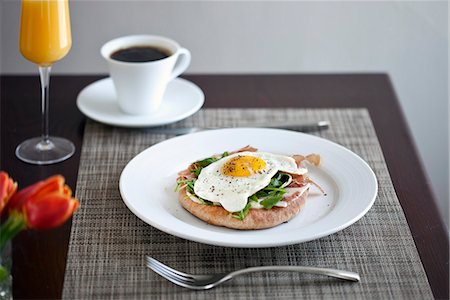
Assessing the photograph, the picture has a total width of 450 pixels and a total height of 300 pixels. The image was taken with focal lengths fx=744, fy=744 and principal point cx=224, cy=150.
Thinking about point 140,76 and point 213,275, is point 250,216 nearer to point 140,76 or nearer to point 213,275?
point 213,275

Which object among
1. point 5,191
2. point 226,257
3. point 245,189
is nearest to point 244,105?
point 245,189

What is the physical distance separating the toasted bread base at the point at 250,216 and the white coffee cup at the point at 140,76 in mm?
548

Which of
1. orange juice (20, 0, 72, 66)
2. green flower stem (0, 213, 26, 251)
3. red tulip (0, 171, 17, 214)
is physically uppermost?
red tulip (0, 171, 17, 214)

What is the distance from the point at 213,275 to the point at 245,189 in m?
0.21

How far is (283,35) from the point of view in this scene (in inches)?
118

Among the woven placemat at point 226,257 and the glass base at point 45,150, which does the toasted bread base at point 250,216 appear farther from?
the glass base at point 45,150

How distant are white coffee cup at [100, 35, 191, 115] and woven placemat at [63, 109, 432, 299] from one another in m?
0.29

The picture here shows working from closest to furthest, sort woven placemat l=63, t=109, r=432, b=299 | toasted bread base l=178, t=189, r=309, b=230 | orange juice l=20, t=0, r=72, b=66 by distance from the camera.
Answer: woven placemat l=63, t=109, r=432, b=299, toasted bread base l=178, t=189, r=309, b=230, orange juice l=20, t=0, r=72, b=66

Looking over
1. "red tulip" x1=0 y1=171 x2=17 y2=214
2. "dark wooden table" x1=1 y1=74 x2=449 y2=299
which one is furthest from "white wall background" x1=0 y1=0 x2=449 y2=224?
"red tulip" x1=0 y1=171 x2=17 y2=214

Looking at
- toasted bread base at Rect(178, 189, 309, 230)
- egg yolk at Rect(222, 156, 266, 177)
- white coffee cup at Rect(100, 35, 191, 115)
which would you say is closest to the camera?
toasted bread base at Rect(178, 189, 309, 230)

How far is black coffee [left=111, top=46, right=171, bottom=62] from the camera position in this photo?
199 cm

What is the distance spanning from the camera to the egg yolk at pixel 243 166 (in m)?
1.54

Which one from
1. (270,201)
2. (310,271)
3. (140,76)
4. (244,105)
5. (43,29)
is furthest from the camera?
(244,105)

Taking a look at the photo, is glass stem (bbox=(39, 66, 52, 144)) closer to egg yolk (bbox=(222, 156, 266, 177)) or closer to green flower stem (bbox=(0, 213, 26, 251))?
egg yolk (bbox=(222, 156, 266, 177))
